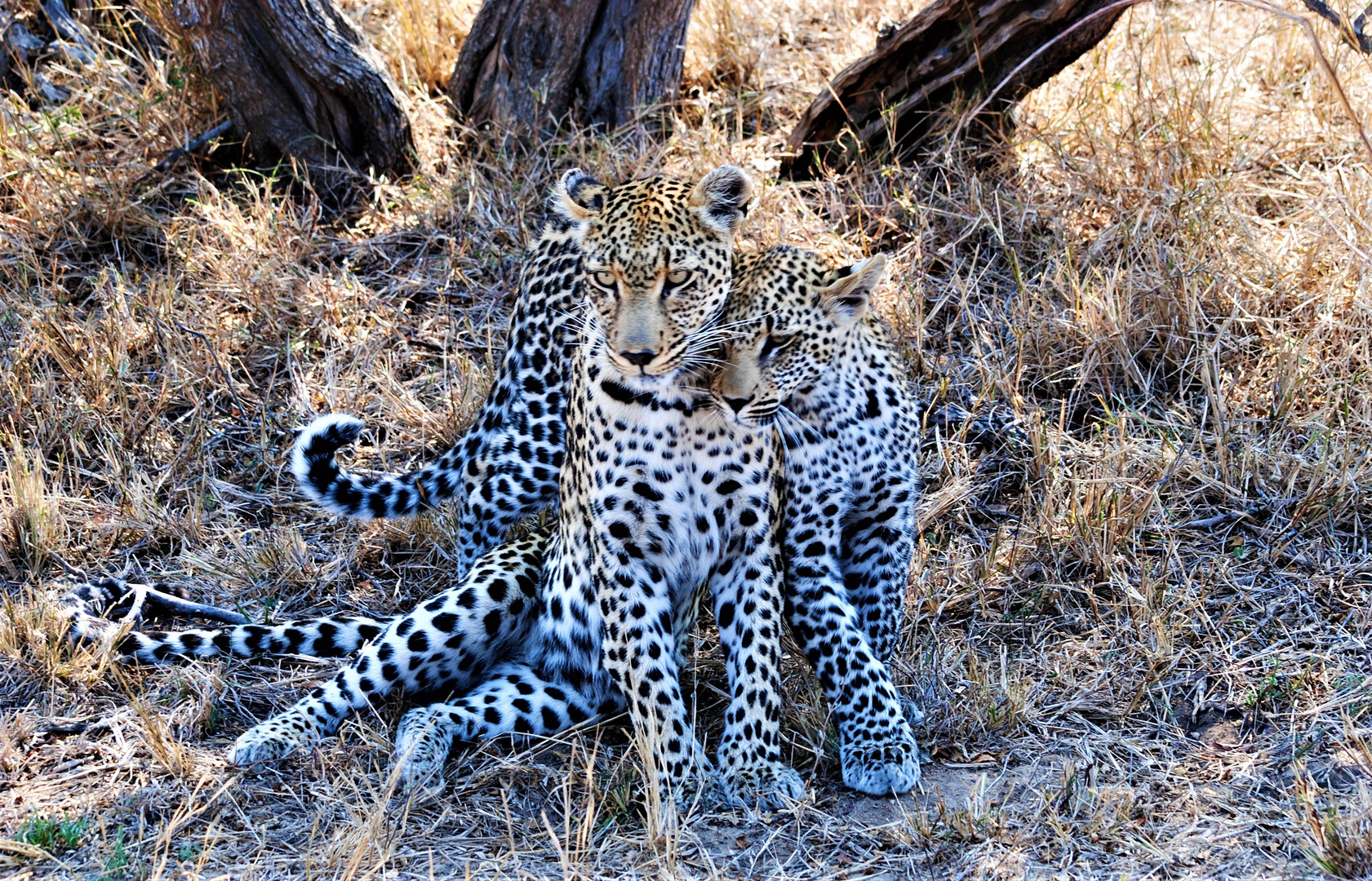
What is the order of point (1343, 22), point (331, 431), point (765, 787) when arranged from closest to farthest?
point (1343, 22)
point (765, 787)
point (331, 431)

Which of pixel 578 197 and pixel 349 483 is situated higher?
pixel 578 197

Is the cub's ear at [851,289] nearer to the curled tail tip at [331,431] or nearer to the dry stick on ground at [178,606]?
Result: the curled tail tip at [331,431]

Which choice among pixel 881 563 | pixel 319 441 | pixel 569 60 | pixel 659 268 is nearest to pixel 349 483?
pixel 319 441

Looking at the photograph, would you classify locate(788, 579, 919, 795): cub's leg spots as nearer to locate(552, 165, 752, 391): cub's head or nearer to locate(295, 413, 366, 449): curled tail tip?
A: locate(552, 165, 752, 391): cub's head

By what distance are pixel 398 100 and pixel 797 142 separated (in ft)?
6.97

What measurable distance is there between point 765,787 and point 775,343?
1427 mm

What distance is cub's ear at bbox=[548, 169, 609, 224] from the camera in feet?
16.5

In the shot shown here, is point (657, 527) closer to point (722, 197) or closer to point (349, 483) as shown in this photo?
point (722, 197)

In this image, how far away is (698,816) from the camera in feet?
14.6

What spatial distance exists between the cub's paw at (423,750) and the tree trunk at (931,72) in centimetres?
391

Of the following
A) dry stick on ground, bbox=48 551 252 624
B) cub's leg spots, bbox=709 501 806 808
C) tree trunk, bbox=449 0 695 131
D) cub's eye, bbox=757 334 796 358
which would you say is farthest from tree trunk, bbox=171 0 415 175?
cub's leg spots, bbox=709 501 806 808

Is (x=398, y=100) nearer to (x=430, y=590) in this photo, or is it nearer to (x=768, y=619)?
(x=430, y=590)

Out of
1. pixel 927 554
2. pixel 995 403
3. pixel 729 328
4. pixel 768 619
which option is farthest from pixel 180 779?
pixel 995 403

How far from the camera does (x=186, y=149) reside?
7652mm
